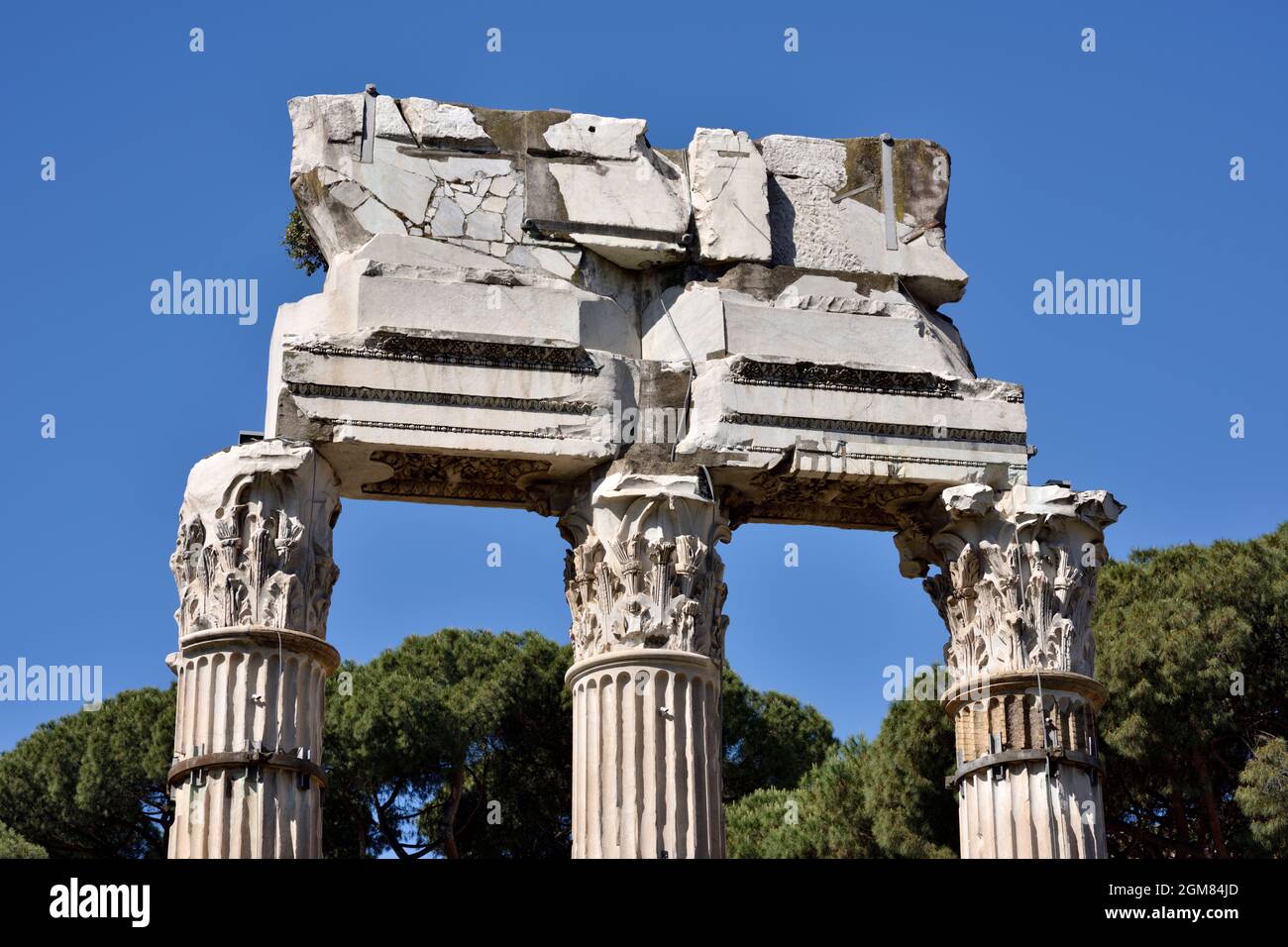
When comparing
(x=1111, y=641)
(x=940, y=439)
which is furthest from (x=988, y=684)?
(x=1111, y=641)

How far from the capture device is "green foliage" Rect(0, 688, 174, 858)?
110 feet

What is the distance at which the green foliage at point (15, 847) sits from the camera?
30484 millimetres

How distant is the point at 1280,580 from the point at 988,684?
12194mm

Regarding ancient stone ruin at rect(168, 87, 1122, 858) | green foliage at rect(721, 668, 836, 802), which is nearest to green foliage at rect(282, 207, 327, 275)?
ancient stone ruin at rect(168, 87, 1122, 858)

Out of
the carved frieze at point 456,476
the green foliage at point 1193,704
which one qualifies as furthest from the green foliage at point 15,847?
the carved frieze at point 456,476

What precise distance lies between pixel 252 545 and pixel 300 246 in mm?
5885

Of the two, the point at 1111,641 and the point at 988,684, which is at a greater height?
the point at 1111,641

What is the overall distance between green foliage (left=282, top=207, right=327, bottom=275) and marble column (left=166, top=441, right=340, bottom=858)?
16.4 feet

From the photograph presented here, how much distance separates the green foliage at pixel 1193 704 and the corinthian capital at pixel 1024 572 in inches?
398

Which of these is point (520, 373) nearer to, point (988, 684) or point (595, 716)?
point (595, 716)

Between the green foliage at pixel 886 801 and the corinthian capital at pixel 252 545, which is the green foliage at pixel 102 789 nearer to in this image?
the green foliage at pixel 886 801

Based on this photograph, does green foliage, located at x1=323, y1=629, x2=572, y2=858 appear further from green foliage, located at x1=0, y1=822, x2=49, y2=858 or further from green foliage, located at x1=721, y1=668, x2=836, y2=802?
green foliage, located at x1=0, y1=822, x2=49, y2=858

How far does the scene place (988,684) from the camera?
17.7m

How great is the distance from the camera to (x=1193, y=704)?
28.0 metres
